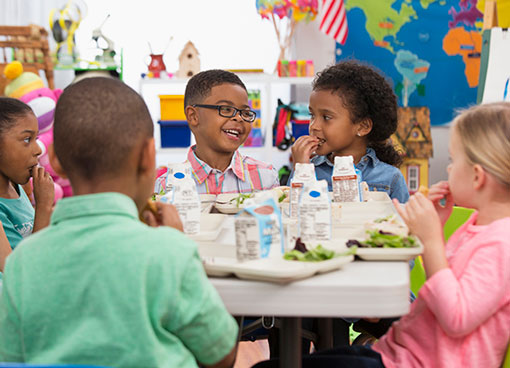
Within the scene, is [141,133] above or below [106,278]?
above

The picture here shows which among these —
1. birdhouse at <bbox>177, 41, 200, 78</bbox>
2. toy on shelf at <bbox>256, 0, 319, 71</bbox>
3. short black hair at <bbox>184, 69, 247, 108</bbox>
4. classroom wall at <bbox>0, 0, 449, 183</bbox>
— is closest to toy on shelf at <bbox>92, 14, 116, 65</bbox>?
classroom wall at <bbox>0, 0, 449, 183</bbox>

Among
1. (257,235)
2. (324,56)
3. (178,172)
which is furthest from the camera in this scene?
(324,56)

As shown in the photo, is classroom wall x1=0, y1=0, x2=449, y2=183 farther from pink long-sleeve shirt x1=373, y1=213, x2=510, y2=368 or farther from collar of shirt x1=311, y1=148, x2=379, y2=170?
pink long-sleeve shirt x1=373, y1=213, x2=510, y2=368

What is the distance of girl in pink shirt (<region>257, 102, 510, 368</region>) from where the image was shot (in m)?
1.08

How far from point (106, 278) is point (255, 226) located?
0.32 metres

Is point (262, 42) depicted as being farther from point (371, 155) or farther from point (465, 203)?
point (465, 203)

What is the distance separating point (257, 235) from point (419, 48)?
434 cm

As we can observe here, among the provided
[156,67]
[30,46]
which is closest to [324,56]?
[156,67]

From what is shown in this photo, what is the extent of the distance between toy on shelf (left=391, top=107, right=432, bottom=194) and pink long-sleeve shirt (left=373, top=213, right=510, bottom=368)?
11.4 feet

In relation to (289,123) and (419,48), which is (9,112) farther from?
(419,48)

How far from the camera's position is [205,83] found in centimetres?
230

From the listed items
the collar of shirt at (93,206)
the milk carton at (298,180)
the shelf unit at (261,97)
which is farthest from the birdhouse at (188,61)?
the collar of shirt at (93,206)

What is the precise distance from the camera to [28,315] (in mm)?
878

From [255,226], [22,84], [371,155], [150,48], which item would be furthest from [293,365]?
[150,48]
